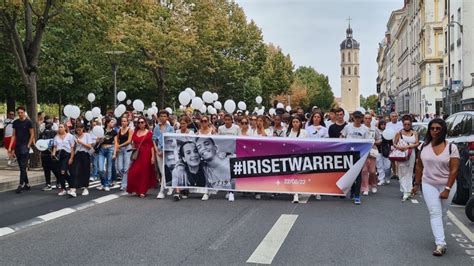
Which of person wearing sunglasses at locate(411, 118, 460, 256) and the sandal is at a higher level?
→ person wearing sunglasses at locate(411, 118, 460, 256)

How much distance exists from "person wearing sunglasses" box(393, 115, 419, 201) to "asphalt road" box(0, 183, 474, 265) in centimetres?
88

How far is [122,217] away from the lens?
968 centimetres

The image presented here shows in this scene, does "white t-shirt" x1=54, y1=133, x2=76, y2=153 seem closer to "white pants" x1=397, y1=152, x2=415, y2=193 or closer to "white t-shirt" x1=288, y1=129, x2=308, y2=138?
"white t-shirt" x1=288, y1=129, x2=308, y2=138

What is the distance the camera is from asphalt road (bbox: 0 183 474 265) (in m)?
6.88

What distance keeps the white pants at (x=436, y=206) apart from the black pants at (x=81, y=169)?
7651mm

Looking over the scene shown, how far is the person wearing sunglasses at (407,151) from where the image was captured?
39.8 feet

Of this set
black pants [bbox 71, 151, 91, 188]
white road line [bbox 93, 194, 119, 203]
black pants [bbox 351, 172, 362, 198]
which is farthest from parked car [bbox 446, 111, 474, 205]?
black pants [bbox 71, 151, 91, 188]

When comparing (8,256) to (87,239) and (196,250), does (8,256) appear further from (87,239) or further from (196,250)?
(196,250)

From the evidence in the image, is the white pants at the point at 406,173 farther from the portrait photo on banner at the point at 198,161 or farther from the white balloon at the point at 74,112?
the white balloon at the point at 74,112

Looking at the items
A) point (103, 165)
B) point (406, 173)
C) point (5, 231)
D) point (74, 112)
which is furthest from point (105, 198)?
point (406, 173)

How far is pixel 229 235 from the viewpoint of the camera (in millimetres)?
8172

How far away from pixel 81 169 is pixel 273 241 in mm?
6096

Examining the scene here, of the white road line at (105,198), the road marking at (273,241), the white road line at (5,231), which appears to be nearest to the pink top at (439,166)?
the road marking at (273,241)

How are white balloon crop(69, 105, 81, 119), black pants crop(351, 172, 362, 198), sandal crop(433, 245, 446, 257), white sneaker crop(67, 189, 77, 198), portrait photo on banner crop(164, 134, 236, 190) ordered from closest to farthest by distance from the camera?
sandal crop(433, 245, 446, 257)
black pants crop(351, 172, 362, 198)
portrait photo on banner crop(164, 134, 236, 190)
white sneaker crop(67, 189, 77, 198)
white balloon crop(69, 105, 81, 119)
